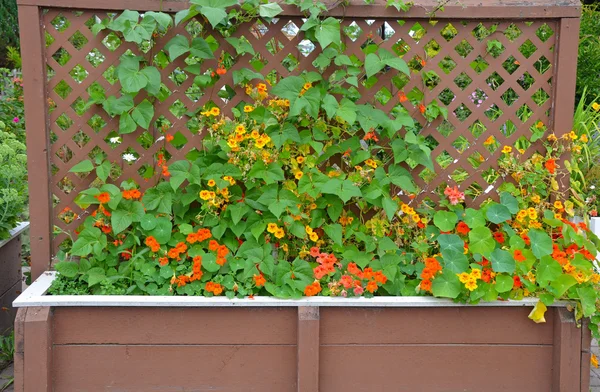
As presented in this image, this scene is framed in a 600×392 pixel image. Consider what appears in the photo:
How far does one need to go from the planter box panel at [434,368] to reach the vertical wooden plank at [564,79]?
0.78 metres

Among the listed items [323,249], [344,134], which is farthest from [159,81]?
[323,249]

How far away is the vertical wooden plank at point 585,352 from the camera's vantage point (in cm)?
236

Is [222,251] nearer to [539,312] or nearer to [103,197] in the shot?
[103,197]

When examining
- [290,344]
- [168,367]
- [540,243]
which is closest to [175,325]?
[168,367]

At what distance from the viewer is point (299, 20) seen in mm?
2574

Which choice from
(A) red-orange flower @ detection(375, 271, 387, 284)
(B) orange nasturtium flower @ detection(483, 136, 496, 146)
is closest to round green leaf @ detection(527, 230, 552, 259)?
(B) orange nasturtium flower @ detection(483, 136, 496, 146)

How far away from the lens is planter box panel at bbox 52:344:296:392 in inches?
92.6

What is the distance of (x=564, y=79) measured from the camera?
2.64 metres

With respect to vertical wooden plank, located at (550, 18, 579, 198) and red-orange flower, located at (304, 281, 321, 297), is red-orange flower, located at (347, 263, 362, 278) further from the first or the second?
vertical wooden plank, located at (550, 18, 579, 198)

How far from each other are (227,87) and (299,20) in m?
0.41

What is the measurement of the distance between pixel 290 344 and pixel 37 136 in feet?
4.35

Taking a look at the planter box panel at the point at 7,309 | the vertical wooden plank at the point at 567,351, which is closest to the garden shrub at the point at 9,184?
the planter box panel at the point at 7,309

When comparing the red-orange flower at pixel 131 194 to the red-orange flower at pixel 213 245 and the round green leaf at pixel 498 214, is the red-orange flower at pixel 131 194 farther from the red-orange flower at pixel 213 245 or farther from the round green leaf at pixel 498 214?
the round green leaf at pixel 498 214

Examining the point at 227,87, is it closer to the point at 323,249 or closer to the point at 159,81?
the point at 159,81
